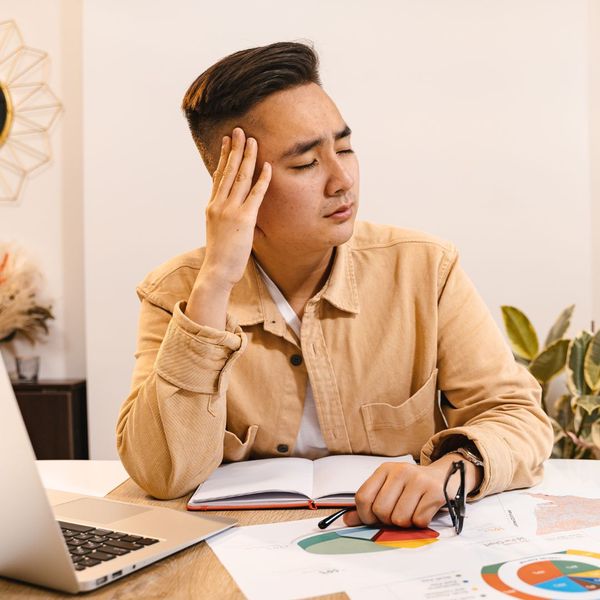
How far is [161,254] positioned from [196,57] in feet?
2.95

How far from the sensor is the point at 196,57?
348 centimetres

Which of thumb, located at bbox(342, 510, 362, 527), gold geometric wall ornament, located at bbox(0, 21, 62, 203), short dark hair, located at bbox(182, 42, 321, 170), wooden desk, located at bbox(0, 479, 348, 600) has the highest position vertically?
gold geometric wall ornament, located at bbox(0, 21, 62, 203)

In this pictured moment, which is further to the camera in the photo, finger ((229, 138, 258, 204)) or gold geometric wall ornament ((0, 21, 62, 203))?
gold geometric wall ornament ((0, 21, 62, 203))

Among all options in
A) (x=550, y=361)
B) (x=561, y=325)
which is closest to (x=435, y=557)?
(x=550, y=361)

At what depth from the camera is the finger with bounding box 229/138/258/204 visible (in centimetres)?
142

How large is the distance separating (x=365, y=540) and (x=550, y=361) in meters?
2.35

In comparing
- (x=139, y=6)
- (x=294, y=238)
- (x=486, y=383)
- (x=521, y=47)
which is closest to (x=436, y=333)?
(x=486, y=383)

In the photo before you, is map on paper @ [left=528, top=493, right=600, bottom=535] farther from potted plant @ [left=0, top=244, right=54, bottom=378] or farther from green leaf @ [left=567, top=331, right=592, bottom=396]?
potted plant @ [left=0, top=244, right=54, bottom=378]

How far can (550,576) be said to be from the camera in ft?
2.54

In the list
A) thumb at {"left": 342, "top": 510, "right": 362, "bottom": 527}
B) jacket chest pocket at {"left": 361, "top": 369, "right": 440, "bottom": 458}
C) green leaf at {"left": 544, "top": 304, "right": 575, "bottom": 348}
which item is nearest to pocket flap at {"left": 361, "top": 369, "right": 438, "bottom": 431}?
jacket chest pocket at {"left": 361, "top": 369, "right": 440, "bottom": 458}

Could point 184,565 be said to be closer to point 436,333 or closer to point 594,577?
point 594,577

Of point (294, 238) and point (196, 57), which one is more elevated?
point (196, 57)

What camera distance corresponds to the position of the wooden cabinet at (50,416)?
3.44 metres

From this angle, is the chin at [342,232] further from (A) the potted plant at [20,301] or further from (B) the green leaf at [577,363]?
(A) the potted plant at [20,301]
